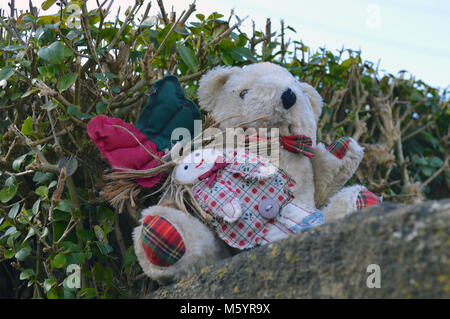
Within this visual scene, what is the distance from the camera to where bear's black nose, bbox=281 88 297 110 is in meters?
1.42

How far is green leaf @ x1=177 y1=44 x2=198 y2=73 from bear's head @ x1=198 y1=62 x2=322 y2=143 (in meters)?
0.05

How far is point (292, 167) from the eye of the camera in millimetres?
1424

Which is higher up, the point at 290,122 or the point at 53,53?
the point at 53,53

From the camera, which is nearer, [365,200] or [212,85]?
[365,200]

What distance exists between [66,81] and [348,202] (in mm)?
913

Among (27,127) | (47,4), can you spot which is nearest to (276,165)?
(27,127)

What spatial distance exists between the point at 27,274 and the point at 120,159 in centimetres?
46

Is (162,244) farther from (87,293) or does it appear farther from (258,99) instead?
(258,99)

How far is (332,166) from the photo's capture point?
148cm

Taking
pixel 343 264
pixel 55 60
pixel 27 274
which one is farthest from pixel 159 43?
pixel 343 264

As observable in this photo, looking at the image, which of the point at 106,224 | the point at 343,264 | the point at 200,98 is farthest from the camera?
the point at 200,98

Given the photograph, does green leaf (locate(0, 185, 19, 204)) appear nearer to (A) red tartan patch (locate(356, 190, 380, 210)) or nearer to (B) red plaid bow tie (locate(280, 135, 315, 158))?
(B) red plaid bow tie (locate(280, 135, 315, 158))

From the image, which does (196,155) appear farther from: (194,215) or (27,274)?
(27,274)

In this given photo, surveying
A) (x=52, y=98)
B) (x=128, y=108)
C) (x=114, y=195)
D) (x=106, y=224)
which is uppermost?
(x=52, y=98)
